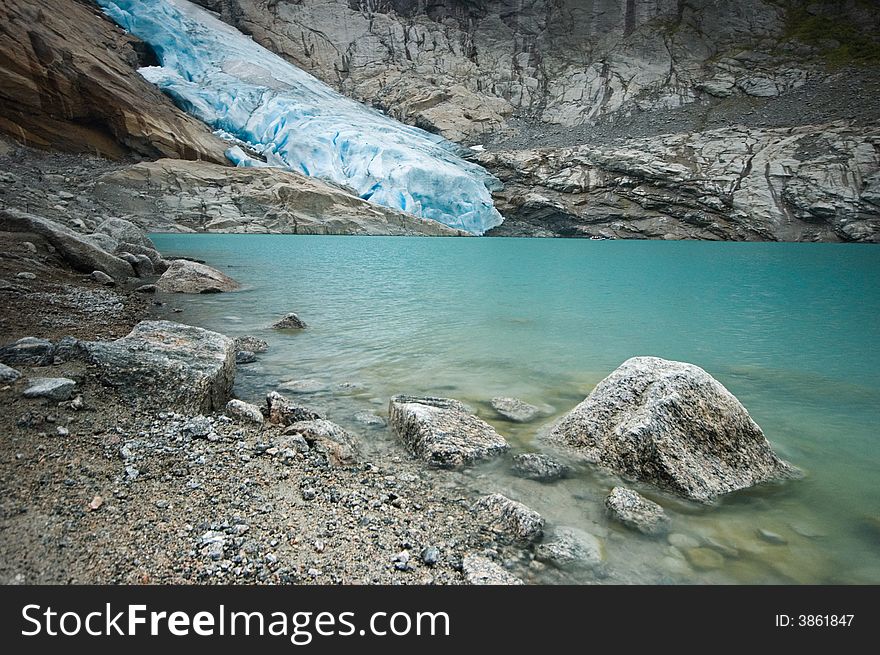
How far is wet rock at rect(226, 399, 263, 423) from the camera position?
14.4 feet

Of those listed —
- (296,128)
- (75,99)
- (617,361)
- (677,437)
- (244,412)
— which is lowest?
(244,412)

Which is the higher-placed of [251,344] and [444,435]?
[444,435]

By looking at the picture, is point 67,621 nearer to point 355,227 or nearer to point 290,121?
point 355,227

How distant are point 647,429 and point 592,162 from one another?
5874 cm

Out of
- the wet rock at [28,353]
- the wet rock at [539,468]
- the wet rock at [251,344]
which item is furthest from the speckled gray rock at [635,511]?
the wet rock at [251,344]

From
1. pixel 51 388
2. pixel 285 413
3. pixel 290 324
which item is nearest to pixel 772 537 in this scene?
pixel 285 413

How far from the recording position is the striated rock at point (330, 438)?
3.96m

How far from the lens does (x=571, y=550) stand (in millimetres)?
2963

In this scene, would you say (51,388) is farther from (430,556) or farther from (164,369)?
(430,556)

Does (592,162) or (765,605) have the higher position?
(592,162)

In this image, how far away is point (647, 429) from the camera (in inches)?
157

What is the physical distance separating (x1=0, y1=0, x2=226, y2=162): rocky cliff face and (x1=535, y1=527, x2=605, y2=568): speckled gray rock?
2007 inches

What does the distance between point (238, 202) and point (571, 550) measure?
44.3 m

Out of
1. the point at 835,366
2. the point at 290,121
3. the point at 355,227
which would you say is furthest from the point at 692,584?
the point at 290,121
